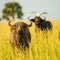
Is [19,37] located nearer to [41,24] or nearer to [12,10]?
[41,24]

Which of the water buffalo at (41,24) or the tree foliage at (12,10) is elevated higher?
the water buffalo at (41,24)

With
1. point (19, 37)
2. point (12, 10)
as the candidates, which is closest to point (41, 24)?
point (19, 37)

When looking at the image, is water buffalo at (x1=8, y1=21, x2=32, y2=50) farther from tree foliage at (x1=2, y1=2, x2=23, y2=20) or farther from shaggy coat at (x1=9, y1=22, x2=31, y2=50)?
tree foliage at (x1=2, y1=2, x2=23, y2=20)

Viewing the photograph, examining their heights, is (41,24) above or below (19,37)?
below

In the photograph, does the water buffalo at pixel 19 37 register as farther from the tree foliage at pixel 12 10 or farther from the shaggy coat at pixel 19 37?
the tree foliage at pixel 12 10

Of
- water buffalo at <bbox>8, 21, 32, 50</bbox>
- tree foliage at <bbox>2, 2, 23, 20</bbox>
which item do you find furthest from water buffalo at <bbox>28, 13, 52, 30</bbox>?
tree foliage at <bbox>2, 2, 23, 20</bbox>

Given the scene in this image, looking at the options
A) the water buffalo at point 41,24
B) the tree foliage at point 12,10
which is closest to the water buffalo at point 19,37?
the water buffalo at point 41,24

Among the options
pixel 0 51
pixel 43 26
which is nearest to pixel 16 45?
pixel 0 51

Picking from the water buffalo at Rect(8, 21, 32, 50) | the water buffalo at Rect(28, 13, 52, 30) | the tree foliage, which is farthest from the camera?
the tree foliage

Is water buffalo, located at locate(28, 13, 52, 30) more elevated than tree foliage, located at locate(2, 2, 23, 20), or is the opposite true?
water buffalo, located at locate(28, 13, 52, 30)

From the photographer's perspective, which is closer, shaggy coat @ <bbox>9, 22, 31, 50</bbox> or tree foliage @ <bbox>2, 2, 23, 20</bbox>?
shaggy coat @ <bbox>9, 22, 31, 50</bbox>

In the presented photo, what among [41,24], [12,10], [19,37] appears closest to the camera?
[19,37]

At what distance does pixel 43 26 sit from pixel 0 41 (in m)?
5.55

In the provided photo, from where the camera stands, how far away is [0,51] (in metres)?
7.23
